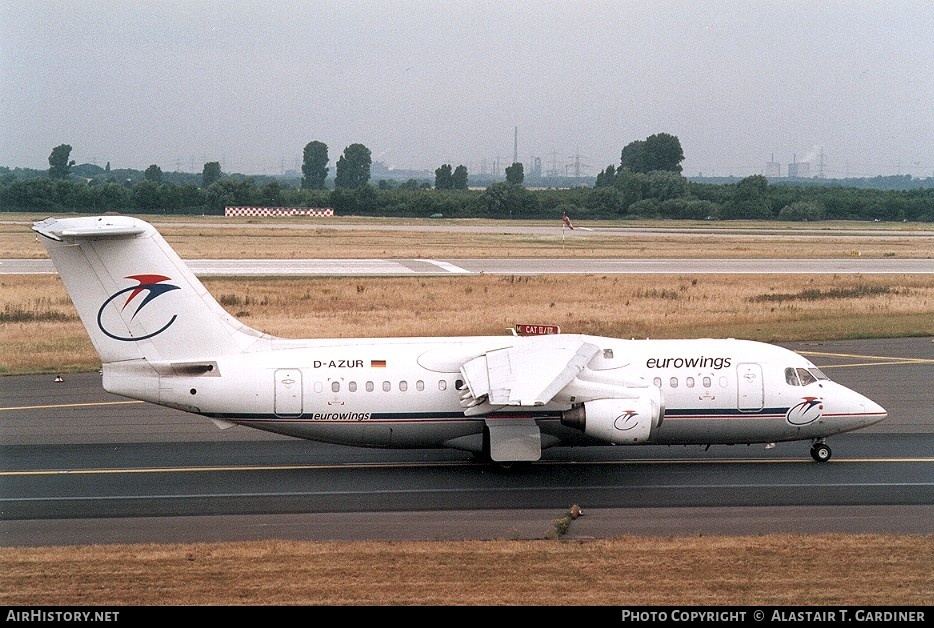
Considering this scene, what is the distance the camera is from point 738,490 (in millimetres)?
23266

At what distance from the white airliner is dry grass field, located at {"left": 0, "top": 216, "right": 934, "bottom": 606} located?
5.10 metres

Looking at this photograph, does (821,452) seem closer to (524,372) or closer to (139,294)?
(524,372)

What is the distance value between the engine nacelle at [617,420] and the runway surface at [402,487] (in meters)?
1.13

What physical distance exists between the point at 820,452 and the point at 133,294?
16.8 metres

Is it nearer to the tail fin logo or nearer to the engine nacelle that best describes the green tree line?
the tail fin logo

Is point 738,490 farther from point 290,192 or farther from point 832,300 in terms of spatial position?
point 290,192

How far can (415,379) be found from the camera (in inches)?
969

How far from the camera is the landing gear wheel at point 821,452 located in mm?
25789

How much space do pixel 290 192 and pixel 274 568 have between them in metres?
121

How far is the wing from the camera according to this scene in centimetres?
2183

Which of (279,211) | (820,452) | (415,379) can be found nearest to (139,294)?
(415,379)

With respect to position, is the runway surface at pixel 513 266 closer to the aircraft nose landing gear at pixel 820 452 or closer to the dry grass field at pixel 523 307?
the dry grass field at pixel 523 307


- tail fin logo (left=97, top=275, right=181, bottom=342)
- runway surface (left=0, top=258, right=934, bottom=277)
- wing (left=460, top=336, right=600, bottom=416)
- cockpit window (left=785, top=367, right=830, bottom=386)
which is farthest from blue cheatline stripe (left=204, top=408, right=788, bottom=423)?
A: runway surface (left=0, top=258, right=934, bottom=277)
